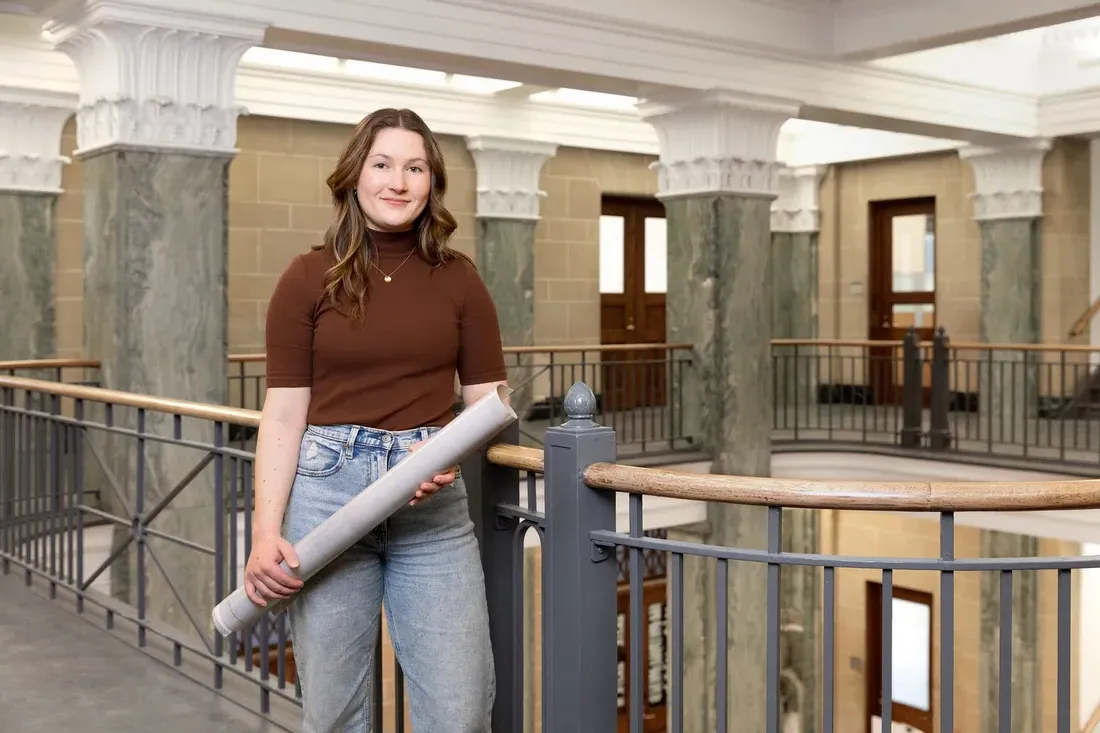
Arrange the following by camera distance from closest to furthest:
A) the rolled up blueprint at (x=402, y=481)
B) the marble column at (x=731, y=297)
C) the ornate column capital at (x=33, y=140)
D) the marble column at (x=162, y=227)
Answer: the rolled up blueprint at (x=402, y=481)
the marble column at (x=162, y=227)
the ornate column capital at (x=33, y=140)
the marble column at (x=731, y=297)

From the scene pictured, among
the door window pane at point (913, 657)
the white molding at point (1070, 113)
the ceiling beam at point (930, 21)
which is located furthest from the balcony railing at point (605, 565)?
the door window pane at point (913, 657)

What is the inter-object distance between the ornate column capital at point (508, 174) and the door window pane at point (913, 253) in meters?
4.44

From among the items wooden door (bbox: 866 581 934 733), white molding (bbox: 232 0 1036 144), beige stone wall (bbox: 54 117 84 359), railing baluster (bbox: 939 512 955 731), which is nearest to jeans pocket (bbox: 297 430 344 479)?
railing baluster (bbox: 939 512 955 731)

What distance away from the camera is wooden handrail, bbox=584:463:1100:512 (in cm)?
213

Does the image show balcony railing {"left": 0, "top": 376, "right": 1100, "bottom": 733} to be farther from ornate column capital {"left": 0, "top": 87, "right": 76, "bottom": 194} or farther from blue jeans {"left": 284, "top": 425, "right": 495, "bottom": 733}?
ornate column capital {"left": 0, "top": 87, "right": 76, "bottom": 194}

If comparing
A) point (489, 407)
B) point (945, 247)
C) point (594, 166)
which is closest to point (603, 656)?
point (489, 407)

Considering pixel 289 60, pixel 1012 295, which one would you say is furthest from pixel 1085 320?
pixel 289 60

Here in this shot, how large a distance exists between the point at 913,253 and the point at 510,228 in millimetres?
4856

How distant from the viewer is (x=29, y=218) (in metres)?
9.51

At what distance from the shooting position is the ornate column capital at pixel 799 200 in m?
14.2

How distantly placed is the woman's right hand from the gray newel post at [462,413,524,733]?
2.15ft

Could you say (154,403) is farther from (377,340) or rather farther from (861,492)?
(861,492)

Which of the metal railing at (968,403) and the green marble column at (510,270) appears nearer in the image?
the metal railing at (968,403)

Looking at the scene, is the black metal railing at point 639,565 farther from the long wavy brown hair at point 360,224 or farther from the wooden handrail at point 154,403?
the wooden handrail at point 154,403
